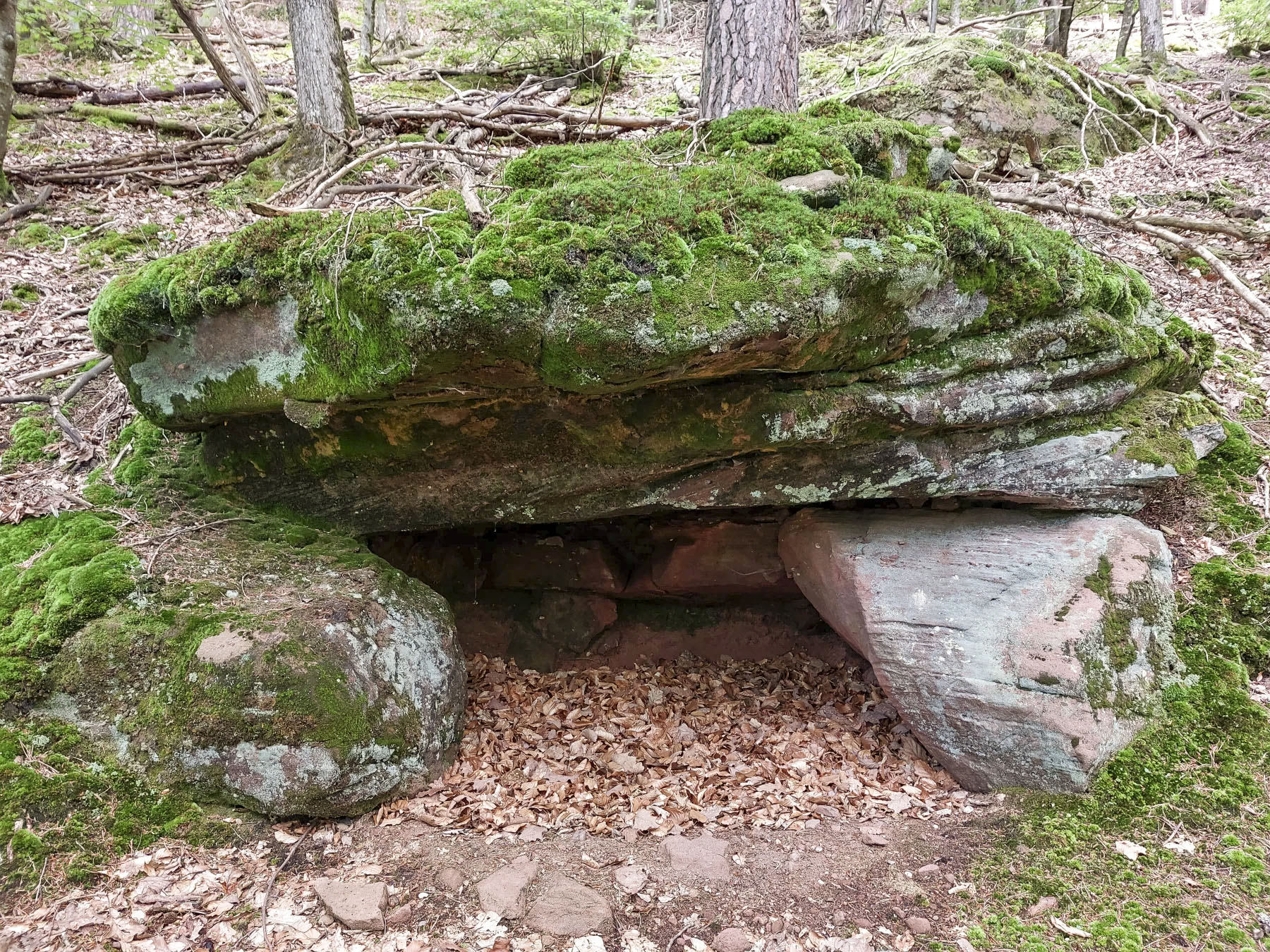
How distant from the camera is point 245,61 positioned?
10047mm

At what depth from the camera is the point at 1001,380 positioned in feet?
14.8

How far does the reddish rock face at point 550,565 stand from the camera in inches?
263

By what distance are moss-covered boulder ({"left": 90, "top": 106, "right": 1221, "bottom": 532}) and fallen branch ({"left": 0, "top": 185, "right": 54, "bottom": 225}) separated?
566 centimetres

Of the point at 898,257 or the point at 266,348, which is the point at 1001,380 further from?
the point at 266,348

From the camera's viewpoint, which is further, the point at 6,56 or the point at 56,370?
the point at 6,56

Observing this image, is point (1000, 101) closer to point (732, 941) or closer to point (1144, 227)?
point (1144, 227)

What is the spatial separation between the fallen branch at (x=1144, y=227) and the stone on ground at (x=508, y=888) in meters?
7.18

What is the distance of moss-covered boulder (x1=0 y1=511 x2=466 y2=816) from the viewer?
12.6ft

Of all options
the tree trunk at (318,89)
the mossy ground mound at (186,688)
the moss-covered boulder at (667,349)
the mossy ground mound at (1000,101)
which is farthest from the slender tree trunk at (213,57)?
the mossy ground mound at (1000,101)

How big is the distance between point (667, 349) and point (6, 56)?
8995 mm

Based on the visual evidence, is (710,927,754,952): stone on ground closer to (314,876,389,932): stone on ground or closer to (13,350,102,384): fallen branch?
(314,876,389,932): stone on ground

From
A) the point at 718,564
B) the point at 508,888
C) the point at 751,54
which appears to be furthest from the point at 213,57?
the point at 508,888

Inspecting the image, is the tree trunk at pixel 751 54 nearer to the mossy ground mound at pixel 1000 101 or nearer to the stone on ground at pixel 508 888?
the mossy ground mound at pixel 1000 101

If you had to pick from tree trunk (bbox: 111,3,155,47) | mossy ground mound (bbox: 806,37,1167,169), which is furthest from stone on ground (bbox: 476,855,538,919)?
tree trunk (bbox: 111,3,155,47)
